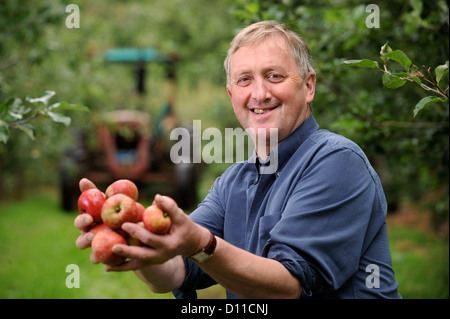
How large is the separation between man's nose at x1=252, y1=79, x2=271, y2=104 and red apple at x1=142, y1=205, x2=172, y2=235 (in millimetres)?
760

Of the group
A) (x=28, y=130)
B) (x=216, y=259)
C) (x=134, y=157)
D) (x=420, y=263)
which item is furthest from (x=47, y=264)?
(x=216, y=259)

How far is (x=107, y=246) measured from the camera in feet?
→ 5.13

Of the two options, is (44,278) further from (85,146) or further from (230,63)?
(85,146)

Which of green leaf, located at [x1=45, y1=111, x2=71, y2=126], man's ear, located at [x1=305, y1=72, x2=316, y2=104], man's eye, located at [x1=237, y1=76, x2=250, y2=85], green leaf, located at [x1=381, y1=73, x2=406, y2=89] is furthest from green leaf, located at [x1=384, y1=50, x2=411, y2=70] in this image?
green leaf, located at [x1=45, y1=111, x2=71, y2=126]

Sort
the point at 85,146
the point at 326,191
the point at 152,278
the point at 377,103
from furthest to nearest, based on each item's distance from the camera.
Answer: the point at 85,146, the point at 377,103, the point at 152,278, the point at 326,191

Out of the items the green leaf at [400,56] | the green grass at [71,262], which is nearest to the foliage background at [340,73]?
the green grass at [71,262]

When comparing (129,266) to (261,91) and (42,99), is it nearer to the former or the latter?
(261,91)

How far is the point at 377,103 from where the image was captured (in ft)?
12.6

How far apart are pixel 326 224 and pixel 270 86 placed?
0.62 metres

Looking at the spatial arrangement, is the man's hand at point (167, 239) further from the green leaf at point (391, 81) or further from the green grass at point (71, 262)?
the green grass at point (71, 262)

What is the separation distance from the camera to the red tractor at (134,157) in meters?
9.02

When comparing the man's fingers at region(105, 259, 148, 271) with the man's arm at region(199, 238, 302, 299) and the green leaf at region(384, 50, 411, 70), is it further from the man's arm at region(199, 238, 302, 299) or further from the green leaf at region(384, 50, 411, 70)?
the green leaf at region(384, 50, 411, 70)
